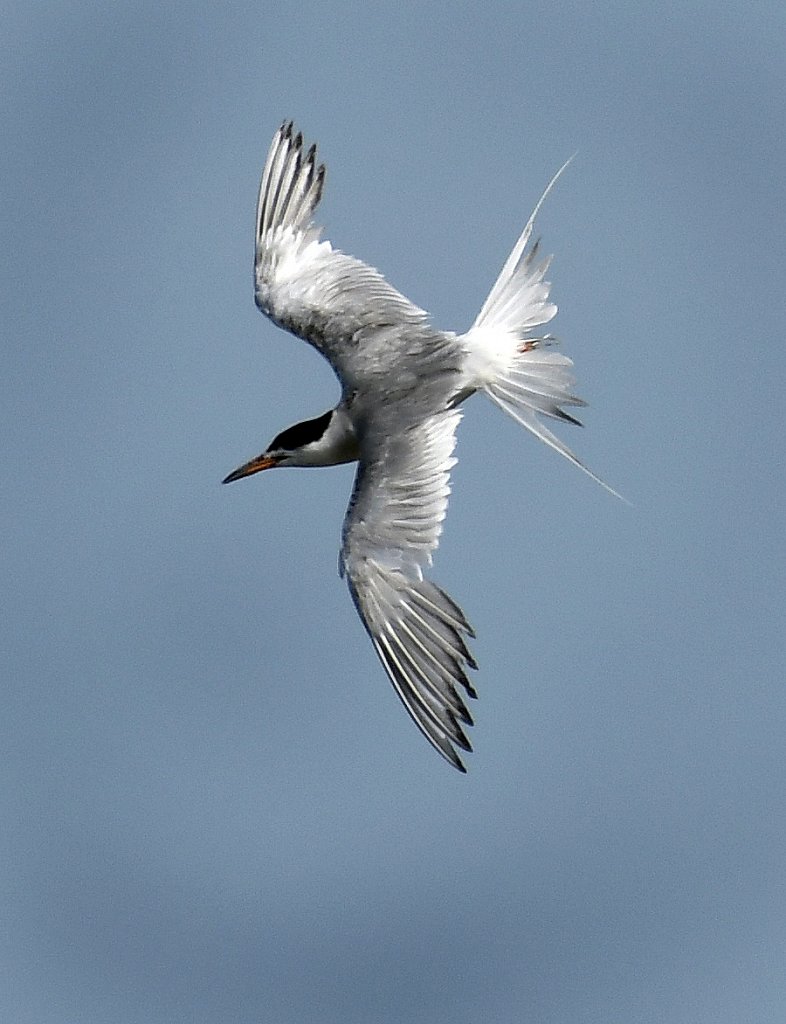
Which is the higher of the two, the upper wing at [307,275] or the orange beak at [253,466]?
the upper wing at [307,275]

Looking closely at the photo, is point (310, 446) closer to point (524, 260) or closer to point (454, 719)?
point (524, 260)

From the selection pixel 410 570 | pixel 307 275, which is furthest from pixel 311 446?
pixel 410 570

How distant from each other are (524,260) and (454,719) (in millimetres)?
2170

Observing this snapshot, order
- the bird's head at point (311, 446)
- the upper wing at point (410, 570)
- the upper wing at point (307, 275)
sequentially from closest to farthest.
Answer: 1. the upper wing at point (410, 570)
2. the bird's head at point (311, 446)
3. the upper wing at point (307, 275)

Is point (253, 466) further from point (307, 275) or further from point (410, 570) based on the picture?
point (410, 570)

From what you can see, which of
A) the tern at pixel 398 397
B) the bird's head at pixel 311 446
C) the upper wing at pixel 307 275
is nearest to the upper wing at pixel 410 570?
the tern at pixel 398 397

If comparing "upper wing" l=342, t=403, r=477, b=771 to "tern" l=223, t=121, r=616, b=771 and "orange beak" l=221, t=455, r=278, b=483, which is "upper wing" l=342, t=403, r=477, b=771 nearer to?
"tern" l=223, t=121, r=616, b=771

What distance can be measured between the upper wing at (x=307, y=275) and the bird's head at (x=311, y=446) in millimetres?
234

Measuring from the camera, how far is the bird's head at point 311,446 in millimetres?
7914

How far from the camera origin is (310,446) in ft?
26.5

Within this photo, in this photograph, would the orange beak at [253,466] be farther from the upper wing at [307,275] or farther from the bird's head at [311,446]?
the upper wing at [307,275]

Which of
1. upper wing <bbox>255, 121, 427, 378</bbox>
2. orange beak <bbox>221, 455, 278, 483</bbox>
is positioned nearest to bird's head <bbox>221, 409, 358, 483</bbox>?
orange beak <bbox>221, 455, 278, 483</bbox>

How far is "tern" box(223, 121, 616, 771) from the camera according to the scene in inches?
273

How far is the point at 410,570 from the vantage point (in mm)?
7113
